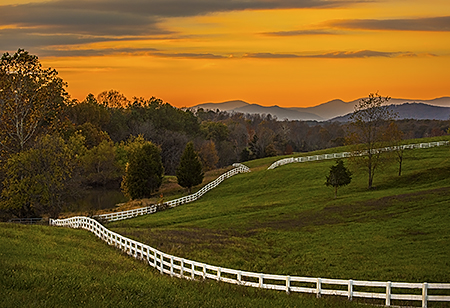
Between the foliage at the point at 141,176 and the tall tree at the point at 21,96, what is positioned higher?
the tall tree at the point at 21,96

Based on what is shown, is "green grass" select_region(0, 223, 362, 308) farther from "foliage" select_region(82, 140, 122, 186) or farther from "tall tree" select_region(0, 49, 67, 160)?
"foliage" select_region(82, 140, 122, 186)

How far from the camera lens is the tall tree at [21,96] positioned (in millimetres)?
51594

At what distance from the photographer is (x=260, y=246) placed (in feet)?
99.5

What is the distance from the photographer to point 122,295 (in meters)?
13.8

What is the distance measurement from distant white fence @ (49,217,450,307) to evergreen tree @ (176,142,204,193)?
92.5ft

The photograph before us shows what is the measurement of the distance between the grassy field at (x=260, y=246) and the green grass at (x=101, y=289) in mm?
33

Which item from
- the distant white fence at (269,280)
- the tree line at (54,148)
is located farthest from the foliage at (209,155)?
the distant white fence at (269,280)

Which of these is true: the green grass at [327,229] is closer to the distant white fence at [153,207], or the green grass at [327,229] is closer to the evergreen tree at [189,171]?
the distant white fence at [153,207]

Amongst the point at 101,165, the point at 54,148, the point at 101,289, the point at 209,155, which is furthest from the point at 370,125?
the point at 209,155

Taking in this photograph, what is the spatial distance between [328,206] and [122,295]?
1198 inches

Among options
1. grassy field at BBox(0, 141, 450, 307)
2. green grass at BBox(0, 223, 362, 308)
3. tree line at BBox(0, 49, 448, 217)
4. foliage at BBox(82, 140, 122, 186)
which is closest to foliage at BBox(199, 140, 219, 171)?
tree line at BBox(0, 49, 448, 217)

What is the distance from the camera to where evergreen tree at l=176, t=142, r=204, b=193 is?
6812cm

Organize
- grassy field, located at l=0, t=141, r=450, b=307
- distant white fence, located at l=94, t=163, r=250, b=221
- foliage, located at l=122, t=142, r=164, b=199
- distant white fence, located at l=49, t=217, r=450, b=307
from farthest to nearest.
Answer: foliage, located at l=122, t=142, r=164, b=199 → distant white fence, located at l=94, t=163, r=250, b=221 → distant white fence, located at l=49, t=217, r=450, b=307 → grassy field, located at l=0, t=141, r=450, b=307

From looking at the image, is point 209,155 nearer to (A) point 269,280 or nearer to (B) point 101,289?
(A) point 269,280
